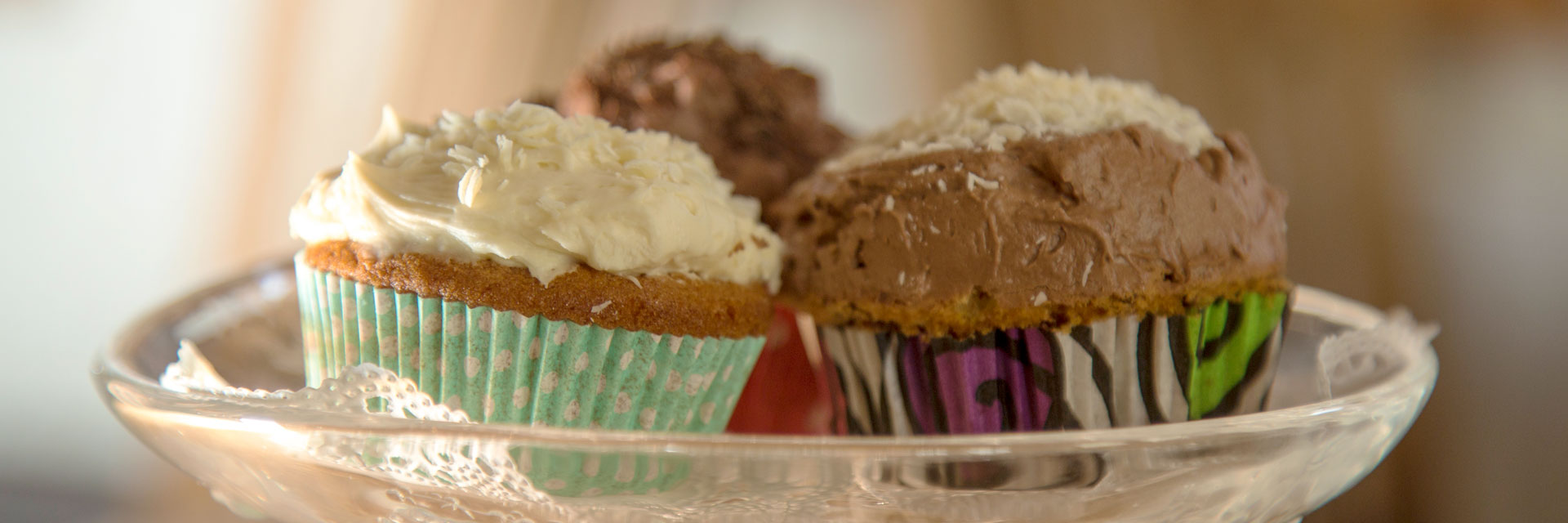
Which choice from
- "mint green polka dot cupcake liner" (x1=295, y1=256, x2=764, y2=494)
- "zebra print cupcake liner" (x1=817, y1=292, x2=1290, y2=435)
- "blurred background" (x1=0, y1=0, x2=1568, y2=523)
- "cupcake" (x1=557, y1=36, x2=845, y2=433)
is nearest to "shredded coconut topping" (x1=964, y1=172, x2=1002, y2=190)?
"zebra print cupcake liner" (x1=817, y1=292, x2=1290, y2=435)

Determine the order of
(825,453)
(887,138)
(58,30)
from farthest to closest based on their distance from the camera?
(58,30) → (887,138) → (825,453)

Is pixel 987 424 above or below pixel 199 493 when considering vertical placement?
above

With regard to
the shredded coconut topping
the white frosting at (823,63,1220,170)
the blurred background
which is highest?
the white frosting at (823,63,1220,170)

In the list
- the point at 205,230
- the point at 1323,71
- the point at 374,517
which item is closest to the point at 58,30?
the point at 205,230

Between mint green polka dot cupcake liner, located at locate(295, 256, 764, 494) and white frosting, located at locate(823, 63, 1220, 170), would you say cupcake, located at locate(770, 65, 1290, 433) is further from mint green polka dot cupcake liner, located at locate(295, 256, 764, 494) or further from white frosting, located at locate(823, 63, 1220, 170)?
mint green polka dot cupcake liner, located at locate(295, 256, 764, 494)

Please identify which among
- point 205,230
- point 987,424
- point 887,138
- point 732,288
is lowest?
point 205,230

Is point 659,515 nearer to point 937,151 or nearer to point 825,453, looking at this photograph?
point 825,453

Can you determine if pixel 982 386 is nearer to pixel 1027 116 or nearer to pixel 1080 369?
pixel 1080 369
